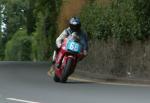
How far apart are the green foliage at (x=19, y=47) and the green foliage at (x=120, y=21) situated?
72822 mm

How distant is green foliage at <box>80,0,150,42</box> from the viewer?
18672 millimetres

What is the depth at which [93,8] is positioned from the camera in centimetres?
2234

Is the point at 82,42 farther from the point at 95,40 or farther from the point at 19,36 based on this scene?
the point at 19,36

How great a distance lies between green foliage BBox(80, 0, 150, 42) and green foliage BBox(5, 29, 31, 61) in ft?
239

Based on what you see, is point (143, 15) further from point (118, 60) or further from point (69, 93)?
point (69, 93)

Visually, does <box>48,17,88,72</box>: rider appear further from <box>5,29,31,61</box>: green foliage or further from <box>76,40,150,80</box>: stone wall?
<box>5,29,31,61</box>: green foliage

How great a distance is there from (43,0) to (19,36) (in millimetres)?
57662

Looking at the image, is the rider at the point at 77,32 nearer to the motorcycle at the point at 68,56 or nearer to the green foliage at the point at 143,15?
the motorcycle at the point at 68,56

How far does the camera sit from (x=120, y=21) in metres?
19.5

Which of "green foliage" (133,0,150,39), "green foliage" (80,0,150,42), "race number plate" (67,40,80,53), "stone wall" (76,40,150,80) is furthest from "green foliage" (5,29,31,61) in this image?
"race number plate" (67,40,80,53)

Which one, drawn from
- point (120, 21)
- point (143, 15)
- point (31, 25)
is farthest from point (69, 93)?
point (31, 25)

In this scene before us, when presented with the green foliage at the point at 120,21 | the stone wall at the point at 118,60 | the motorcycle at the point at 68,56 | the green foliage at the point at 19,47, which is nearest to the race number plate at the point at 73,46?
the motorcycle at the point at 68,56

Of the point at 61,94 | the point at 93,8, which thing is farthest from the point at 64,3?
the point at 61,94

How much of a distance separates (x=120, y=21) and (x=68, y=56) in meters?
2.93
